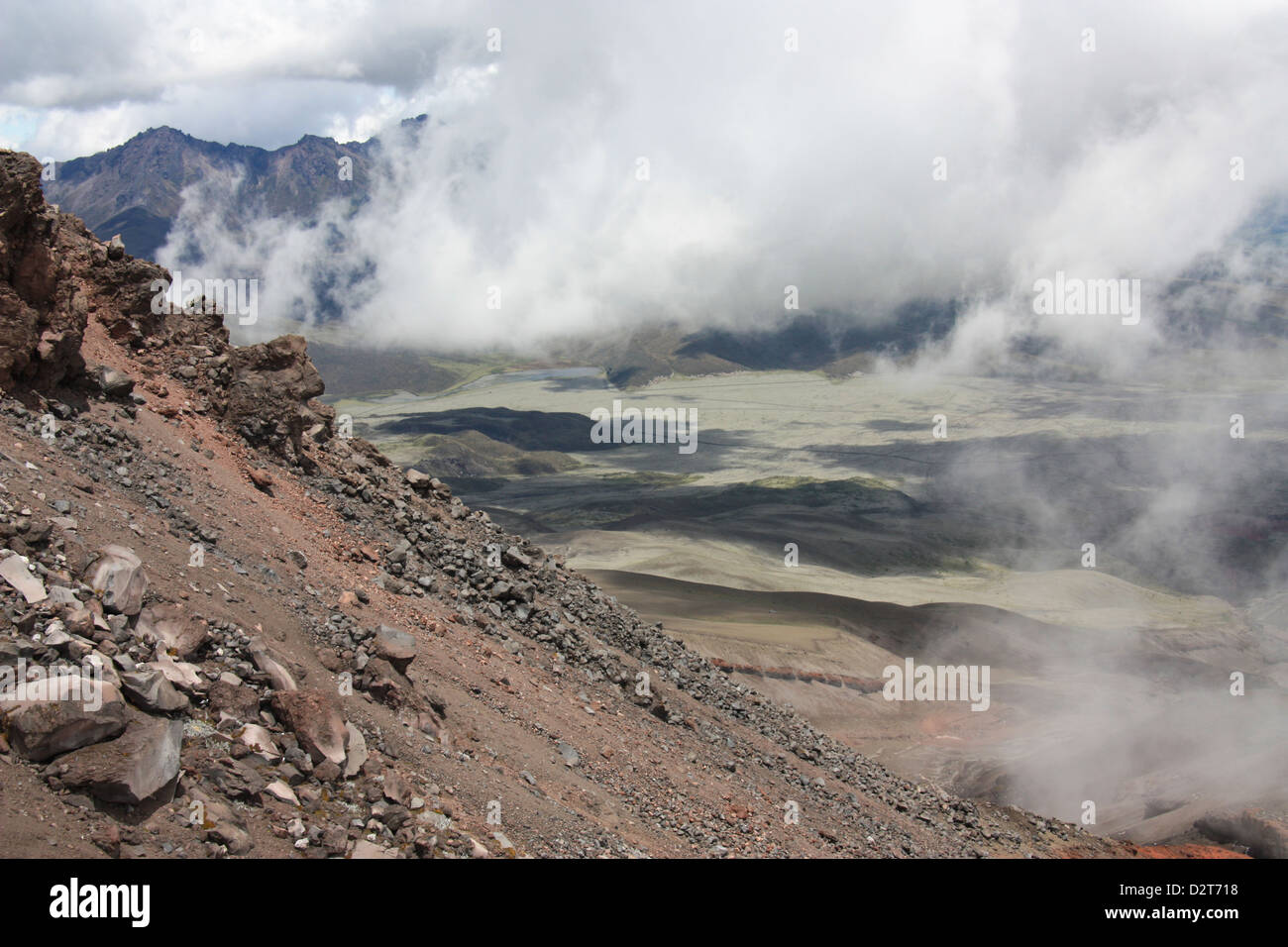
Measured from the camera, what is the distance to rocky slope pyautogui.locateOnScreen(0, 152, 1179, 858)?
7.26 m

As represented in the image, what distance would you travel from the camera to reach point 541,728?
13.0 meters

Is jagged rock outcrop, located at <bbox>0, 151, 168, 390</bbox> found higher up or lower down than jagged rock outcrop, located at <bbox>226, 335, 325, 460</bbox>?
higher up

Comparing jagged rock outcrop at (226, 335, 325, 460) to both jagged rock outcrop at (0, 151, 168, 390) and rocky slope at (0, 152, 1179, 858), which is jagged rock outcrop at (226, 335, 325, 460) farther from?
jagged rock outcrop at (0, 151, 168, 390)

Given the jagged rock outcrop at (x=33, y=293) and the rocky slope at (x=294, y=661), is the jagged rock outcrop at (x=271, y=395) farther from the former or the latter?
the jagged rock outcrop at (x=33, y=293)

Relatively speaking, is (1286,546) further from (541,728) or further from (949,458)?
(541,728)

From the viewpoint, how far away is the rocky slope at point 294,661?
726 centimetres

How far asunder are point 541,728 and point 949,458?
10786cm

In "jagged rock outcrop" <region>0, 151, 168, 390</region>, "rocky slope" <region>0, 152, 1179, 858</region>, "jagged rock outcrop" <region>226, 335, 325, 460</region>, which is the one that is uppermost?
"jagged rock outcrop" <region>0, 151, 168, 390</region>

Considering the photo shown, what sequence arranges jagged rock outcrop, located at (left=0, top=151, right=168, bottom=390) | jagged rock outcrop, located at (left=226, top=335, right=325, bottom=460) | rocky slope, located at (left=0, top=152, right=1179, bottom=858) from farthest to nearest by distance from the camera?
jagged rock outcrop, located at (left=226, top=335, right=325, bottom=460), jagged rock outcrop, located at (left=0, top=151, right=168, bottom=390), rocky slope, located at (left=0, top=152, right=1179, bottom=858)

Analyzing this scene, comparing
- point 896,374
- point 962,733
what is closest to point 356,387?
point 896,374

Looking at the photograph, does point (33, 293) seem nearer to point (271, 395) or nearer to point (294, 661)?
point (271, 395)

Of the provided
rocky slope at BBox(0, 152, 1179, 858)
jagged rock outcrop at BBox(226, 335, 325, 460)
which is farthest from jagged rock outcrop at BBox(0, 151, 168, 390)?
jagged rock outcrop at BBox(226, 335, 325, 460)

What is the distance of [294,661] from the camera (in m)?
10.1

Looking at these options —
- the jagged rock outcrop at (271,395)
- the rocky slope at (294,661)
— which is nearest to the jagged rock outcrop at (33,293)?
the rocky slope at (294,661)
